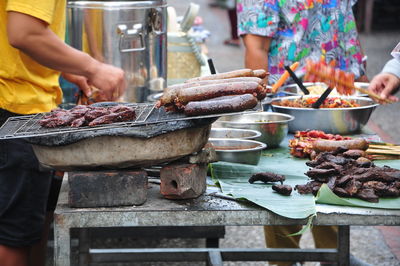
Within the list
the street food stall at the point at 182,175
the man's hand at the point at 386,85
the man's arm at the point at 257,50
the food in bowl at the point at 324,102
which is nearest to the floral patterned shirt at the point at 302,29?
the man's arm at the point at 257,50

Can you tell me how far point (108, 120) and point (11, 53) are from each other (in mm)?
1063

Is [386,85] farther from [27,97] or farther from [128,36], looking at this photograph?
[27,97]

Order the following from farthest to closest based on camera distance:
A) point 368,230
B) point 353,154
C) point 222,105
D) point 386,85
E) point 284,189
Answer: point 368,230, point 386,85, point 353,154, point 284,189, point 222,105

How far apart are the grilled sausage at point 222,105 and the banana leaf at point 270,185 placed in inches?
14.8

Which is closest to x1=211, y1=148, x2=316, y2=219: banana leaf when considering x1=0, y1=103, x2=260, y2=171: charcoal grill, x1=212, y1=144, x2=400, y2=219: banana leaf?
x1=212, y1=144, x2=400, y2=219: banana leaf

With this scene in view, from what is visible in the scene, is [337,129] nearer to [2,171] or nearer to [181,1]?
[2,171]

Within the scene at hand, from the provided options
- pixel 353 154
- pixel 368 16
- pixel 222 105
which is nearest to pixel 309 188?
pixel 353 154

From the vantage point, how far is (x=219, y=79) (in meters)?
2.93

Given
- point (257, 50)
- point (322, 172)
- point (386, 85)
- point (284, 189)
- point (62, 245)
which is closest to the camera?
point (62, 245)

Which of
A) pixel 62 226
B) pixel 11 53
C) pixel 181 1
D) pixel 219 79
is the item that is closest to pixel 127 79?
pixel 11 53

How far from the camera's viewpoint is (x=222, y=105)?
2.62 m

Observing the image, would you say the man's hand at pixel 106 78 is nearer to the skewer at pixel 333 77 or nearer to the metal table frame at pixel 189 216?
the metal table frame at pixel 189 216

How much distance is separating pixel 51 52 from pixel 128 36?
45.0 inches

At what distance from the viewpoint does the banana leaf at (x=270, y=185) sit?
2699 millimetres
